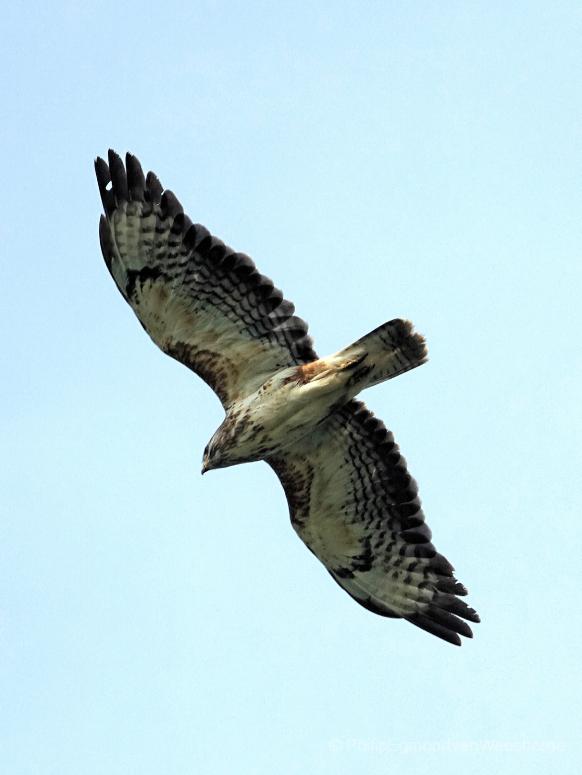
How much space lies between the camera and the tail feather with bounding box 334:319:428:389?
12648 mm

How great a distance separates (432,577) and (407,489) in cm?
82

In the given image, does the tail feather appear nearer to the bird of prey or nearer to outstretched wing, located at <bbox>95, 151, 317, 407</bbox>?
the bird of prey

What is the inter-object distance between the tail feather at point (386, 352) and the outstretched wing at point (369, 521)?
2.32 feet

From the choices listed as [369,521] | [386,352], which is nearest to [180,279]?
[386,352]

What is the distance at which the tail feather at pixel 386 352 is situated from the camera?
12.6m

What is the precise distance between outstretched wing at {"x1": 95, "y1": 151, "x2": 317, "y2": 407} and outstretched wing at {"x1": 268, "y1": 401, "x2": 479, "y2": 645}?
94 centimetres

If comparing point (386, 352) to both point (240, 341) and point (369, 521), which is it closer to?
point (240, 341)

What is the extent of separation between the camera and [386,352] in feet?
41.8

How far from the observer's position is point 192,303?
12875 millimetres

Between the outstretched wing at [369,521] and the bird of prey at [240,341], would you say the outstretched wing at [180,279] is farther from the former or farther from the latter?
the outstretched wing at [369,521]

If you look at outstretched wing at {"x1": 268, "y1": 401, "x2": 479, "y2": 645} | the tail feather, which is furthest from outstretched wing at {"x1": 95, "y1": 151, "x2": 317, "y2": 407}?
outstretched wing at {"x1": 268, "y1": 401, "x2": 479, "y2": 645}

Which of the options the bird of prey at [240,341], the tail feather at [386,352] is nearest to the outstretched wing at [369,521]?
the bird of prey at [240,341]

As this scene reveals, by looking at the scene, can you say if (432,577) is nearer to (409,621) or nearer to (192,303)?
(409,621)

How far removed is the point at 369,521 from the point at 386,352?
6.04 feet
